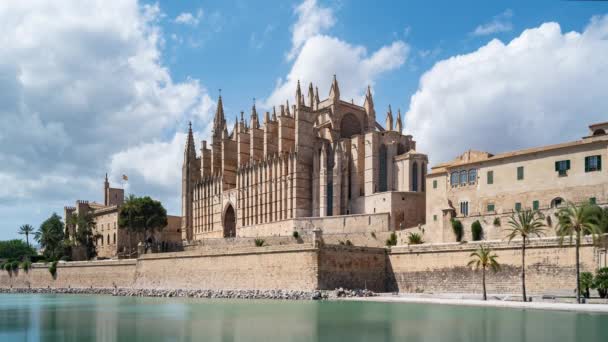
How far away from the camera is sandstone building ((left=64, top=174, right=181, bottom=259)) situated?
2729 inches

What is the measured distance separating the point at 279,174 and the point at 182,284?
19.1m

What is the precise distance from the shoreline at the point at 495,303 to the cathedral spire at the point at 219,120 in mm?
46671

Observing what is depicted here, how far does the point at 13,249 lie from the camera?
98250 millimetres

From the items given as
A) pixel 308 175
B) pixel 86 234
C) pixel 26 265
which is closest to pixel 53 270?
pixel 26 265

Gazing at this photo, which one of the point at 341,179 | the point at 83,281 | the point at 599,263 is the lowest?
the point at 83,281

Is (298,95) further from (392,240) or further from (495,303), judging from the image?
(495,303)

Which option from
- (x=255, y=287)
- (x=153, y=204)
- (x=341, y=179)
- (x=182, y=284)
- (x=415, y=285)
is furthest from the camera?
(x=153, y=204)

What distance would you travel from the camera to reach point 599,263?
29438 millimetres

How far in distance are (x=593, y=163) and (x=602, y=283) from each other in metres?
10.0

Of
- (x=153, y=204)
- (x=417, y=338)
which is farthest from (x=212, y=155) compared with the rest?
(x=417, y=338)

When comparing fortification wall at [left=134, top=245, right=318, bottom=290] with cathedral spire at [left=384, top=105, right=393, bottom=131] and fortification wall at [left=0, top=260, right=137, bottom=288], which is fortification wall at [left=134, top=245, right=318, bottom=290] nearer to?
fortification wall at [left=0, top=260, right=137, bottom=288]

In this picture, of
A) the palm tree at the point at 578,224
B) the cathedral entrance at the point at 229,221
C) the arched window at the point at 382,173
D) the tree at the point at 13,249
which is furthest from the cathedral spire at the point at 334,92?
the tree at the point at 13,249

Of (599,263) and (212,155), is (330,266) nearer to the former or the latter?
(599,263)

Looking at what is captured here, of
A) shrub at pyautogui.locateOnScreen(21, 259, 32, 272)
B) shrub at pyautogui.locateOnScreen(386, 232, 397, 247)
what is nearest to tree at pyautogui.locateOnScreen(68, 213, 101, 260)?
shrub at pyautogui.locateOnScreen(21, 259, 32, 272)
